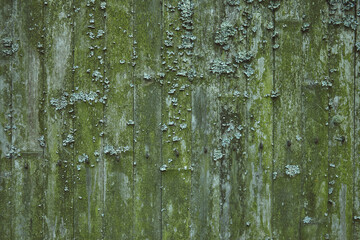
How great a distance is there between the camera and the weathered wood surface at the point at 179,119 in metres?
1.17

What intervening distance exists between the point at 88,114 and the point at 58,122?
0.45 feet

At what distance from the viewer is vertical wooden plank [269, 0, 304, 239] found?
4.02ft

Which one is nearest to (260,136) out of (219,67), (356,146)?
(219,67)

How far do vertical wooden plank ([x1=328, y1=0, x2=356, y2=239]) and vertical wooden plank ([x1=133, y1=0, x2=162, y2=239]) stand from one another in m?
0.82

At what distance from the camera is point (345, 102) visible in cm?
125

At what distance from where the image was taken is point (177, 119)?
1197mm

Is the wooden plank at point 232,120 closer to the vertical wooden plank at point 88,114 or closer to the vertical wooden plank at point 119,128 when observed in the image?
the vertical wooden plank at point 119,128

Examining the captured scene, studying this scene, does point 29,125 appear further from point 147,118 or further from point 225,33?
point 225,33

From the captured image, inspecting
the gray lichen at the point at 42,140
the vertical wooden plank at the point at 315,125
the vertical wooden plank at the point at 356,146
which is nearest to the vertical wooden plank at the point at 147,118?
the gray lichen at the point at 42,140

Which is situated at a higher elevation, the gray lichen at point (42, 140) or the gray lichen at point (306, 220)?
the gray lichen at point (42, 140)

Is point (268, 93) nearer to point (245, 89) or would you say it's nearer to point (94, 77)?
point (245, 89)

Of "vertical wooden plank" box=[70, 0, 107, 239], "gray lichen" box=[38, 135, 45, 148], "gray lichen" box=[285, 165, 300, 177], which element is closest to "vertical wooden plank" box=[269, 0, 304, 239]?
"gray lichen" box=[285, 165, 300, 177]

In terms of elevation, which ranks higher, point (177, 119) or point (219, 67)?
point (219, 67)

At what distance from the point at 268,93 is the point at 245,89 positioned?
4.4 inches
